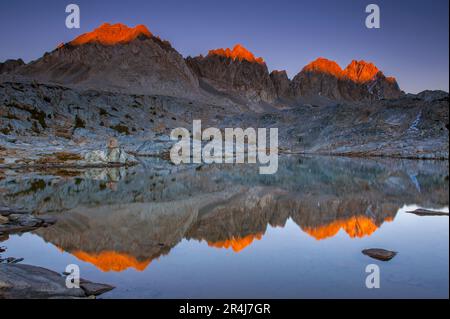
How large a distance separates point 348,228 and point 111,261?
12.1 meters

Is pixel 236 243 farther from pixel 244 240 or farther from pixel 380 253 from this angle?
pixel 380 253

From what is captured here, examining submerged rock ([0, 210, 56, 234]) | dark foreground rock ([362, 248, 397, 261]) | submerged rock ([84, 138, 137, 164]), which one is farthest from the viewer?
submerged rock ([84, 138, 137, 164])

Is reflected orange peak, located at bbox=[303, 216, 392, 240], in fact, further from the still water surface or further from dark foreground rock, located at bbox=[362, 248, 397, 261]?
dark foreground rock, located at bbox=[362, 248, 397, 261]

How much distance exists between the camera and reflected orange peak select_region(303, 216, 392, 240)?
63.1 feet

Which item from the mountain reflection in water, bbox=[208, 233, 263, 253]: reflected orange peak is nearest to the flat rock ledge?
the mountain reflection in water

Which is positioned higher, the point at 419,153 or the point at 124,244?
the point at 419,153

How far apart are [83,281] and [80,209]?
16.0 metres

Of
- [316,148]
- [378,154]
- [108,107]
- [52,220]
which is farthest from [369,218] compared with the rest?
[108,107]

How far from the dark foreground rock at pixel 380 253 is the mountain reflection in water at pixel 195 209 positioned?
10.2 ft

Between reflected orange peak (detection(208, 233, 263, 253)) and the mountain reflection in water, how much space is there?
0.05m

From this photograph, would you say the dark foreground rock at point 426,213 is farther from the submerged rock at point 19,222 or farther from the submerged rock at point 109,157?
the submerged rock at point 109,157

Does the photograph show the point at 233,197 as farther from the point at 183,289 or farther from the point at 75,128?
the point at 75,128

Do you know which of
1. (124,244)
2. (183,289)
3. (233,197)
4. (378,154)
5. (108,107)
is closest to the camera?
(183,289)

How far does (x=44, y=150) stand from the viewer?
249 ft
